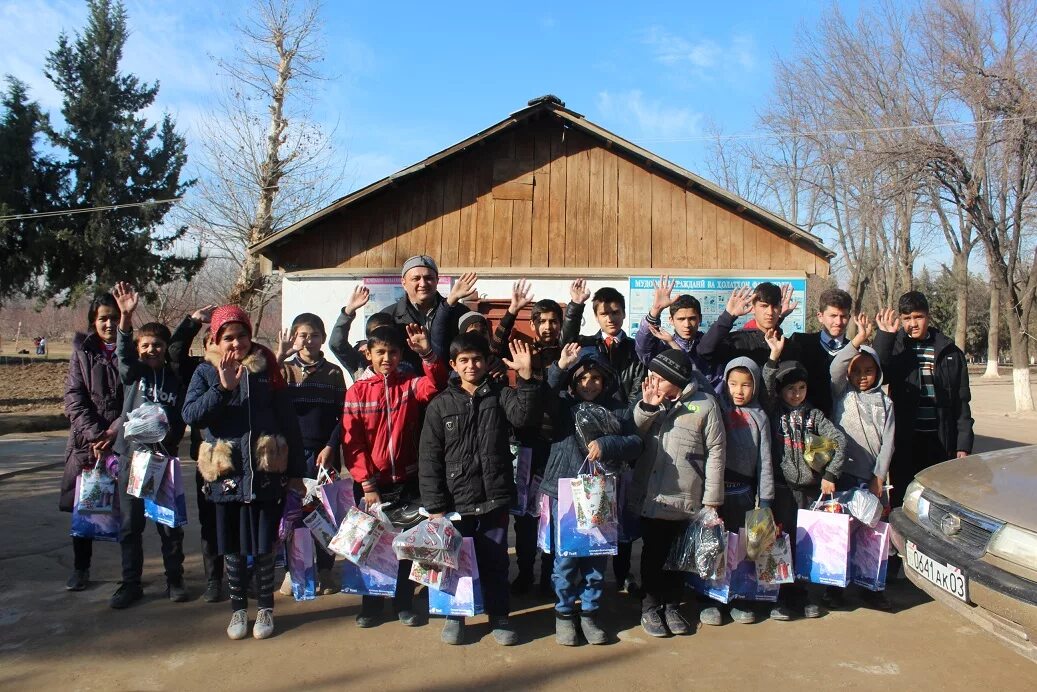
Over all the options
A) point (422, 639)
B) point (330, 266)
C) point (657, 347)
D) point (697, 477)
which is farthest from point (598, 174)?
point (422, 639)

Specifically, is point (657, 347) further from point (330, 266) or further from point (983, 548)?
point (330, 266)

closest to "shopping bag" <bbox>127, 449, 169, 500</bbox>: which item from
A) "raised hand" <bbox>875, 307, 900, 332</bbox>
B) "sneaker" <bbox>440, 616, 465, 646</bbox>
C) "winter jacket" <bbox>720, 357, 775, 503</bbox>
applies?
"sneaker" <bbox>440, 616, 465, 646</bbox>

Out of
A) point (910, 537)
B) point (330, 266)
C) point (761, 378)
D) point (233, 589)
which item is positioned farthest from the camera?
point (330, 266)

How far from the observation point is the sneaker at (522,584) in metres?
4.39

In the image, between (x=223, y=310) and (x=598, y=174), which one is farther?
(x=598, y=174)

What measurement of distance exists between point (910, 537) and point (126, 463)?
4.27m

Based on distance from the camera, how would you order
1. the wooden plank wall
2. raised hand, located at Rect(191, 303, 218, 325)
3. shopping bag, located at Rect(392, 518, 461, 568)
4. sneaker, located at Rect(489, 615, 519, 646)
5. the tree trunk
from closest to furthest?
shopping bag, located at Rect(392, 518, 461, 568) < sneaker, located at Rect(489, 615, 519, 646) < raised hand, located at Rect(191, 303, 218, 325) < the wooden plank wall < the tree trunk

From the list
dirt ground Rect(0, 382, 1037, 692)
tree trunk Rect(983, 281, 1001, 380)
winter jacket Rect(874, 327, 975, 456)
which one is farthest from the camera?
tree trunk Rect(983, 281, 1001, 380)

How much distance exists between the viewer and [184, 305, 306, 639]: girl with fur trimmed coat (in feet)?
12.2

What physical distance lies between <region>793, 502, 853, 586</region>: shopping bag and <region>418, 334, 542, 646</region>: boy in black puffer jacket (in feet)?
5.50

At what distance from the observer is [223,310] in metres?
3.91

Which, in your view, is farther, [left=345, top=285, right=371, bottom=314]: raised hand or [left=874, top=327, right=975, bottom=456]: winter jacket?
[left=874, top=327, right=975, bottom=456]: winter jacket

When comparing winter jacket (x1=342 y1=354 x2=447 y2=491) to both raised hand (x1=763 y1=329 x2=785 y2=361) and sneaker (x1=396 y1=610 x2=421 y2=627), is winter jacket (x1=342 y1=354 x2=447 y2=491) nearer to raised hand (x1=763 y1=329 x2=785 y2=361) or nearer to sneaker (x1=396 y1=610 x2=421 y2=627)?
sneaker (x1=396 y1=610 x2=421 y2=627)

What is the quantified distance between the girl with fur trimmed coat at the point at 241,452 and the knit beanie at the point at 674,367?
202cm
